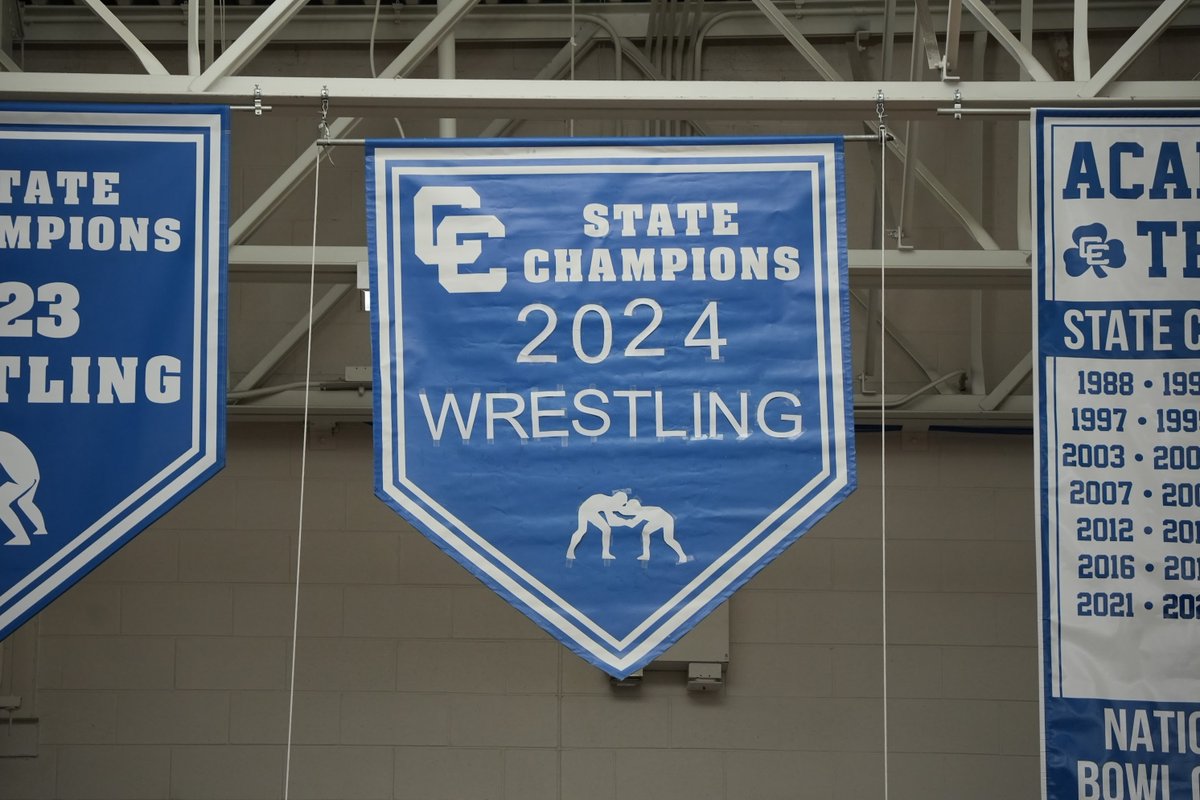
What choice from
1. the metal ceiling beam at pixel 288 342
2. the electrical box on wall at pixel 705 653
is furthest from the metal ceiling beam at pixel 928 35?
the metal ceiling beam at pixel 288 342

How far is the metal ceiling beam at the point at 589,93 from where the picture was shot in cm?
474

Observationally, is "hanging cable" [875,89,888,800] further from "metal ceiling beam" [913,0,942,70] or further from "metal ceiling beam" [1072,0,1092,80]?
"metal ceiling beam" [1072,0,1092,80]

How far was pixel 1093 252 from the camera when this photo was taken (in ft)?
14.9

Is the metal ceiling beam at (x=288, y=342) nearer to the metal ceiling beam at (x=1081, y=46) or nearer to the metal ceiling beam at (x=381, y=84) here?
the metal ceiling beam at (x=381, y=84)

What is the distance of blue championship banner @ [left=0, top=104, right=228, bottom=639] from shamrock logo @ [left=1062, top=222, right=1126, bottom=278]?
8.38 ft

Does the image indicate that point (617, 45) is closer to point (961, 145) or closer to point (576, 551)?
point (961, 145)

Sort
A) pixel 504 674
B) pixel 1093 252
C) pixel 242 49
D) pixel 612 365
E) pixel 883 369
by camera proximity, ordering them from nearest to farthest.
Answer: pixel 612 365, pixel 1093 252, pixel 242 49, pixel 883 369, pixel 504 674

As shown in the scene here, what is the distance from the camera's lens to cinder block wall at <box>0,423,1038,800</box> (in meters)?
7.56

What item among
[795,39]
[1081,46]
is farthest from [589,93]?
[795,39]

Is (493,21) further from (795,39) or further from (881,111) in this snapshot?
(881,111)

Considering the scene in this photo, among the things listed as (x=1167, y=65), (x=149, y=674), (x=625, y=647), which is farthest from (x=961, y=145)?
(x=149, y=674)

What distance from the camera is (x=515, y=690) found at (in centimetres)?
763

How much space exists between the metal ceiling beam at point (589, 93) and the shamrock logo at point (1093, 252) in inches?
18.3

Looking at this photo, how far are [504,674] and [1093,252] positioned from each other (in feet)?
13.5
